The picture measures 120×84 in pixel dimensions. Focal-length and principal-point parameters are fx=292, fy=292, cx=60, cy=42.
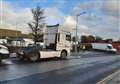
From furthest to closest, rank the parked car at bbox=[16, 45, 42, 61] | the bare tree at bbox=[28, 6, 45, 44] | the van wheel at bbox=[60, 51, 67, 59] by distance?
the bare tree at bbox=[28, 6, 45, 44]
the van wheel at bbox=[60, 51, 67, 59]
the parked car at bbox=[16, 45, 42, 61]

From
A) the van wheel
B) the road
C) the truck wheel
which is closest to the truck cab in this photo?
the van wheel

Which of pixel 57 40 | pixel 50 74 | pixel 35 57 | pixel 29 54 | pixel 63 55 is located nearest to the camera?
pixel 50 74

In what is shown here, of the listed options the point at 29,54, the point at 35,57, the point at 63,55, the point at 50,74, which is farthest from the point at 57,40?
the point at 50,74

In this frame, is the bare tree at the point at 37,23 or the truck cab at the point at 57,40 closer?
the truck cab at the point at 57,40

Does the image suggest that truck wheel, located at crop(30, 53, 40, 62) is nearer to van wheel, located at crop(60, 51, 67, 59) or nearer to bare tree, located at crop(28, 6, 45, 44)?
van wheel, located at crop(60, 51, 67, 59)

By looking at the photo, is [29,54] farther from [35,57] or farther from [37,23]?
[37,23]

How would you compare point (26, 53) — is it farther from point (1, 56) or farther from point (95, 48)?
point (95, 48)

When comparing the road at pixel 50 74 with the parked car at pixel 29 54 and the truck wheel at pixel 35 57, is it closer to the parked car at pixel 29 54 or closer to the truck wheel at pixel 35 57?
the parked car at pixel 29 54

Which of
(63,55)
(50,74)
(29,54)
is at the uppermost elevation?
(29,54)

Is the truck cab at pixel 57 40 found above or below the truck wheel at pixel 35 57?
above

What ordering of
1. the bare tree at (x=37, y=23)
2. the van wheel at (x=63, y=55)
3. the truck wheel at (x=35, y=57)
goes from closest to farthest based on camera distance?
the truck wheel at (x=35, y=57), the van wheel at (x=63, y=55), the bare tree at (x=37, y=23)

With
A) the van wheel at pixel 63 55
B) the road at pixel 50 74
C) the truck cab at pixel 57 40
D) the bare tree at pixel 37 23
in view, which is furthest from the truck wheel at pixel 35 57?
the bare tree at pixel 37 23

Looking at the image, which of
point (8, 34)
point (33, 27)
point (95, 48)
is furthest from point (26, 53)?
point (8, 34)

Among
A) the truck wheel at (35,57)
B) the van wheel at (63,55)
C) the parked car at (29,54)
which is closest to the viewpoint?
the parked car at (29,54)
